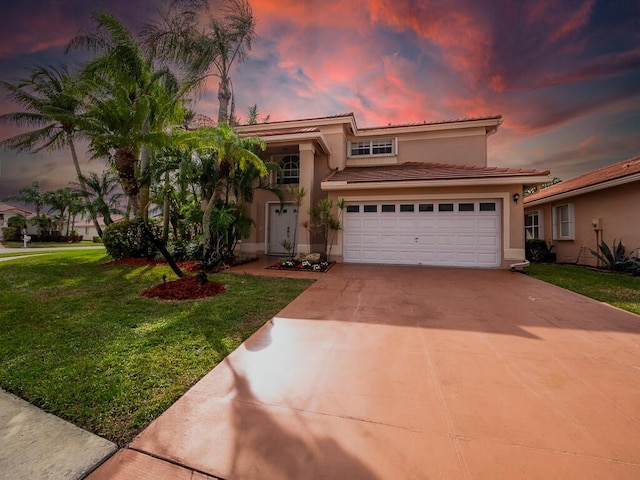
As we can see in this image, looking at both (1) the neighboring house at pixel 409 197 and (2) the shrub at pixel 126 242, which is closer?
(1) the neighboring house at pixel 409 197

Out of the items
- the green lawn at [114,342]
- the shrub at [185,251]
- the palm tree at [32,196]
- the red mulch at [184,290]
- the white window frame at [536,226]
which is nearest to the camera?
the green lawn at [114,342]

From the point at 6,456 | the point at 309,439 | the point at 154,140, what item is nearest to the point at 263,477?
the point at 309,439

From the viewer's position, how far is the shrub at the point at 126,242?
10969 mm

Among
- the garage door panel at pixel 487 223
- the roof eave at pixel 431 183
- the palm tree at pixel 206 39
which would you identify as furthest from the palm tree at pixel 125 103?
the garage door panel at pixel 487 223

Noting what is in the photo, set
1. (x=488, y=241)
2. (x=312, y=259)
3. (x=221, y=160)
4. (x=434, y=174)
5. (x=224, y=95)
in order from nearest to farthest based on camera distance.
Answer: (x=221, y=160)
(x=488, y=241)
(x=312, y=259)
(x=434, y=174)
(x=224, y=95)

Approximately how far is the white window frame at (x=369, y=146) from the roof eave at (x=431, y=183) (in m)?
4.55

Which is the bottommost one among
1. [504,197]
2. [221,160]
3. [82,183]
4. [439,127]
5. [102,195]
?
[504,197]

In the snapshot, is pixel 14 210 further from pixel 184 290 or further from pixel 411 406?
pixel 411 406

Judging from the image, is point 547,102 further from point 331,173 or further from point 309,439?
point 309,439

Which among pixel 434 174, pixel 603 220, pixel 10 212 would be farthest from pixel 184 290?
pixel 10 212

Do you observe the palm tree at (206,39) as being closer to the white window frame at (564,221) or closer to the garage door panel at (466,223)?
the garage door panel at (466,223)

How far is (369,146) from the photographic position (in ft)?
49.2

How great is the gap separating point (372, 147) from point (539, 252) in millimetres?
10251

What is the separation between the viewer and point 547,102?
1232 cm
